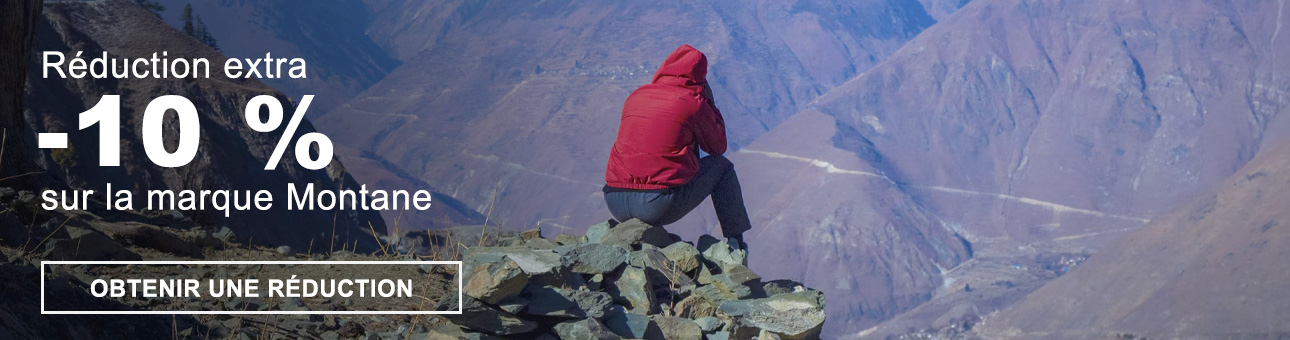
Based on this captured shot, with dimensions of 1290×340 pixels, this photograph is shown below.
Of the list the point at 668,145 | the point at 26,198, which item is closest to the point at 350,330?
the point at 668,145

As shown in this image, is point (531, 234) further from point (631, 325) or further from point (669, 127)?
point (631, 325)

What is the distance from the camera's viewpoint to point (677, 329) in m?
5.73

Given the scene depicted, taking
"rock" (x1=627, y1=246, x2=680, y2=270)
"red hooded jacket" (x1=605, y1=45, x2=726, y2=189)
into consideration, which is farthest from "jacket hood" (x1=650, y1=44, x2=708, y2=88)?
"rock" (x1=627, y1=246, x2=680, y2=270)

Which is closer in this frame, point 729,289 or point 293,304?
point 293,304

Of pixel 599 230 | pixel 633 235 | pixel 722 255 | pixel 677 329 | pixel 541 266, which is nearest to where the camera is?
pixel 677 329

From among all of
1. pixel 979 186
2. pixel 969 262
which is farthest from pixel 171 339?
pixel 979 186

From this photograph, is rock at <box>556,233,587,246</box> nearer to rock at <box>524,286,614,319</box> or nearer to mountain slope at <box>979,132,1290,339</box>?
rock at <box>524,286,614,319</box>

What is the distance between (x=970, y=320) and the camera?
11219cm

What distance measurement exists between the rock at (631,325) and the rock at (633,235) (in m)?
1.32

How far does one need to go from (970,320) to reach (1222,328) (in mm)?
25108

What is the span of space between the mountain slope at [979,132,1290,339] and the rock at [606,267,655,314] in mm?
96068

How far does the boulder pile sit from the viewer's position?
517 centimetres

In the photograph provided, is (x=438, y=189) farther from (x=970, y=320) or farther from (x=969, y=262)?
(x=969, y=262)

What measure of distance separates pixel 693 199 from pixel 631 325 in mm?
1534
